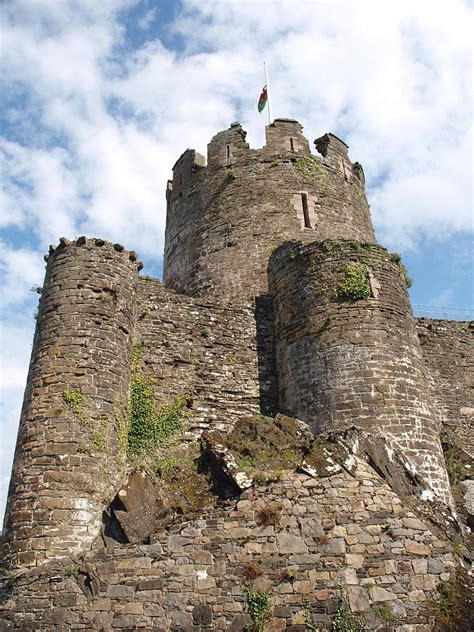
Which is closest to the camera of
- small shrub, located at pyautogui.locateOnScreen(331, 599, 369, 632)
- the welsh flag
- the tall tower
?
small shrub, located at pyautogui.locateOnScreen(331, 599, 369, 632)

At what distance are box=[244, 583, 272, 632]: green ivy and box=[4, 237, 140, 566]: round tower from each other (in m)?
2.78

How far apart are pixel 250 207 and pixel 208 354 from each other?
18.8ft

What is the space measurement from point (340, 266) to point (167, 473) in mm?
5909

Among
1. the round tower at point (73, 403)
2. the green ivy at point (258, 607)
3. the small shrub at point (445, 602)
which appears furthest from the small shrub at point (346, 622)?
the round tower at point (73, 403)

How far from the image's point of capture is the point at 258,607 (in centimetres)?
809

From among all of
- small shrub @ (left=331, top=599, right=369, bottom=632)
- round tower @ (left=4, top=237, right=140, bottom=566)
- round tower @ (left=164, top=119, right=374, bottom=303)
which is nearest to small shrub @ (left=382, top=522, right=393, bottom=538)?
small shrub @ (left=331, top=599, right=369, bottom=632)

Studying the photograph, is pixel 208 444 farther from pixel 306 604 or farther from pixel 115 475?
pixel 306 604

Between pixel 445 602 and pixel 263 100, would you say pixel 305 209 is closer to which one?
pixel 263 100

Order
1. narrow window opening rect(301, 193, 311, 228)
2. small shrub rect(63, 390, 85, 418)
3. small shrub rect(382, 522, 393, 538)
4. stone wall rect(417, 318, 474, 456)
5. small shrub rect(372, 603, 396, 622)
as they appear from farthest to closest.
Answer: narrow window opening rect(301, 193, 311, 228) → stone wall rect(417, 318, 474, 456) → small shrub rect(63, 390, 85, 418) → small shrub rect(382, 522, 393, 538) → small shrub rect(372, 603, 396, 622)

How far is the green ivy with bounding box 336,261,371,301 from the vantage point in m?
12.8

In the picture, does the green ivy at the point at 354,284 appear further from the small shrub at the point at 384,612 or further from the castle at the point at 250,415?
the small shrub at the point at 384,612

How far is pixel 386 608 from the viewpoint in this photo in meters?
8.07

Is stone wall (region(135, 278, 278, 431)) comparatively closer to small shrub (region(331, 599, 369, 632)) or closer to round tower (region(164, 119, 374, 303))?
round tower (region(164, 119, 374, 303))

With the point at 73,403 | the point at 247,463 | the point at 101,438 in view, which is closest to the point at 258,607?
the point at 247,463
